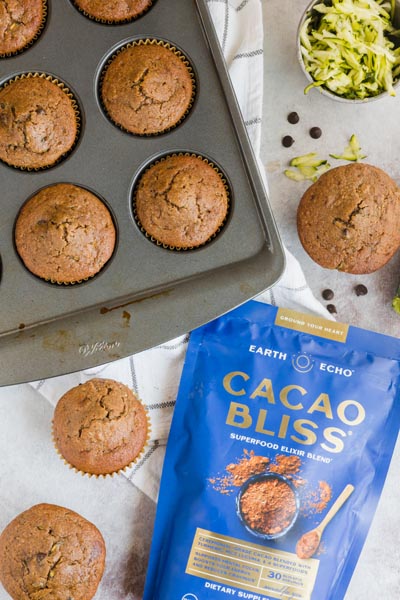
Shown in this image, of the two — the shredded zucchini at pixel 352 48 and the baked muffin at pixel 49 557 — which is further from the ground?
the shredded zucchini at pixel 352 48

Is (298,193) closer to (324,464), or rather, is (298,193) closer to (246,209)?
(246,209)

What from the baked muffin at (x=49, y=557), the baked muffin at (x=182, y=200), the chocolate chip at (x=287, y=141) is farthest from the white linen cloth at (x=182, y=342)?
the baked muffin at (x=182, y=200)

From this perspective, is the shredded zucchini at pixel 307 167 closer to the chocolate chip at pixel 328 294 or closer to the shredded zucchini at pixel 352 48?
the shredded zucchini at pixel 352 48

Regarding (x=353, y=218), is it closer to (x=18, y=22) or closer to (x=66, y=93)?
(x=66, y=93)

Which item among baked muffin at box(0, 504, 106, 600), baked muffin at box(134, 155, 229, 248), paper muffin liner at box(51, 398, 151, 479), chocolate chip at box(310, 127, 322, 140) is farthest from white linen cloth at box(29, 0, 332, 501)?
baked muffin at box(134, 155, 229, 248)

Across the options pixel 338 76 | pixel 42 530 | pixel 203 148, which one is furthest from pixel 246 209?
pixel 42 530

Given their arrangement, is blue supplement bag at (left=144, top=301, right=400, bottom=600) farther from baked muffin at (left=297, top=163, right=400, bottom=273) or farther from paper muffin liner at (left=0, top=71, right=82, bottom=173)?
paper muffin liner at (left=0, top=71, right=82, bottom=173)
